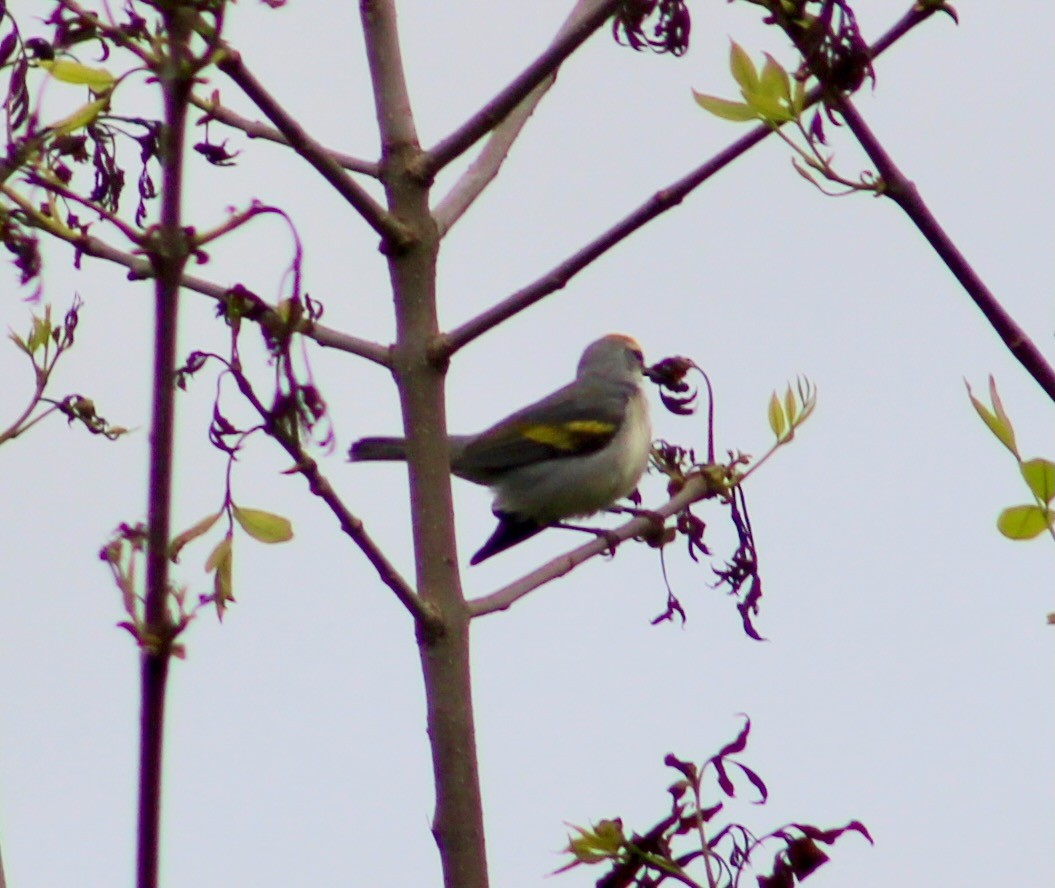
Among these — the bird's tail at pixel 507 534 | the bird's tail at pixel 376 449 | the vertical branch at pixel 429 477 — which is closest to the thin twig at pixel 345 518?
the vertical branch at pixel 429 477

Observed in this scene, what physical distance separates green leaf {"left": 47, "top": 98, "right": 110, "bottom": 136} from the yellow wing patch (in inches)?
217

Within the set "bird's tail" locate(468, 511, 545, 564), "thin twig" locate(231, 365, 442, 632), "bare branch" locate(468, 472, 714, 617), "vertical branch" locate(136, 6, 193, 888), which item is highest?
"bird's tail" locate(468, 511, 545, 564)

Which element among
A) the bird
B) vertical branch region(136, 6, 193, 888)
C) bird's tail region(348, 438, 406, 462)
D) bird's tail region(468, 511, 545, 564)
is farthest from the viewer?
the bird

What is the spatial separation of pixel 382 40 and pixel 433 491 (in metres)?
0.86

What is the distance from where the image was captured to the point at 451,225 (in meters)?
2.95

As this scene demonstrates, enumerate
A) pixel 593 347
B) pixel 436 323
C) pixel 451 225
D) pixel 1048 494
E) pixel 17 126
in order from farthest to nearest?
pixel 593 347 → pixel 451 225 → pixel 436 323 → pixel 17 126 → pixel 1048 494

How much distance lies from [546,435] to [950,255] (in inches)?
241

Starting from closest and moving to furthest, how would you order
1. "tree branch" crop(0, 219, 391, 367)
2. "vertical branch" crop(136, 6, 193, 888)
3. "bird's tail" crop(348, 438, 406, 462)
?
"vertical branch" crop(136, 6, 193, 888) → "tree branch" crop(0, 219, 391, 367) → "bird's tail" crop(348, 438, 406, 462)

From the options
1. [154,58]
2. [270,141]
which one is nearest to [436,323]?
[270,141]

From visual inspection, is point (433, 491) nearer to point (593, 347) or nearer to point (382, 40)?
point (382, 40)

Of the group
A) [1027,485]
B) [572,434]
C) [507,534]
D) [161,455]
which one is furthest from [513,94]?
[572,434]

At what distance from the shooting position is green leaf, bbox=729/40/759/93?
2426 millimetres

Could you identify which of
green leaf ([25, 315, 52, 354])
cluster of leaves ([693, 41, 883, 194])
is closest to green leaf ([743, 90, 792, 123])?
cluster of leaves ([693, 41, 883, 194])

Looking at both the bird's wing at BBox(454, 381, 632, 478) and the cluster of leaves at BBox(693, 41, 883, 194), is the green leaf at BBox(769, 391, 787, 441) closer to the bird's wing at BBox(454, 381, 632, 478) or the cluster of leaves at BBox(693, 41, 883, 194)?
the cluster of leaves at BBox(693, 41, 883, 194)
